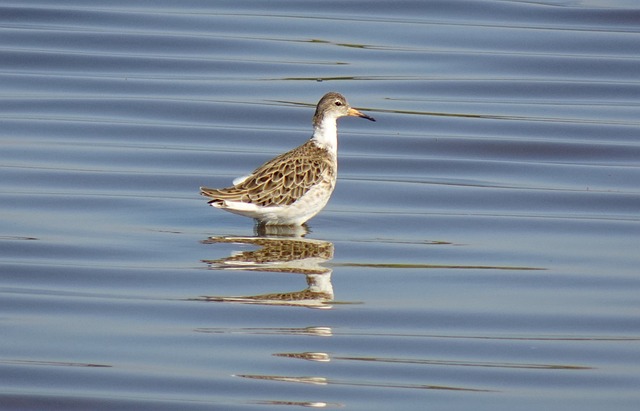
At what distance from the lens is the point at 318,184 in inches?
545

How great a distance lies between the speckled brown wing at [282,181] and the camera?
1365 centimetres

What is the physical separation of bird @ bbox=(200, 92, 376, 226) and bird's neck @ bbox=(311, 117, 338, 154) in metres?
0.16

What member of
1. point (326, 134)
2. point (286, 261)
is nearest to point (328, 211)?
point (326, 134)

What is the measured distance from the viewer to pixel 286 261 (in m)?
12.5

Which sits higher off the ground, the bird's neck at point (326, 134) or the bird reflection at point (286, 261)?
the bird's neck at point (326, 134)

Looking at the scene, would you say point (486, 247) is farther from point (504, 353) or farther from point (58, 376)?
point (58, 376)

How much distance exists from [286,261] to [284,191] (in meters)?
1.38

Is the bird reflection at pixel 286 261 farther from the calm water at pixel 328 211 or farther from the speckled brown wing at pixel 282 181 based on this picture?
the speckled brown wing at pixel 282 181

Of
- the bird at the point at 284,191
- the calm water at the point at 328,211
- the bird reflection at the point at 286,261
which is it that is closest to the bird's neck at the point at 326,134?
the bird at the point at 284,191

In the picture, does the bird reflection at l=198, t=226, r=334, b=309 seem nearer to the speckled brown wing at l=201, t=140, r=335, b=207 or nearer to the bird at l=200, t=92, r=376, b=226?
the bird at l=200, t=92, r=376, b=226

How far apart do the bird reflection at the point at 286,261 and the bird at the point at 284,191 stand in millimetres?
213

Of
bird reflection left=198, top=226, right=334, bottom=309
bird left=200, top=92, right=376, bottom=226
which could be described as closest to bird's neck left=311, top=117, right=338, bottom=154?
bird left=200, top=92, right=376, bottom=226

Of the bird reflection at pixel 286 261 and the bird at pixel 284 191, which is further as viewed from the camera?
the bird at pixel 284 191

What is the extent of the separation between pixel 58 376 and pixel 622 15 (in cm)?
1706
